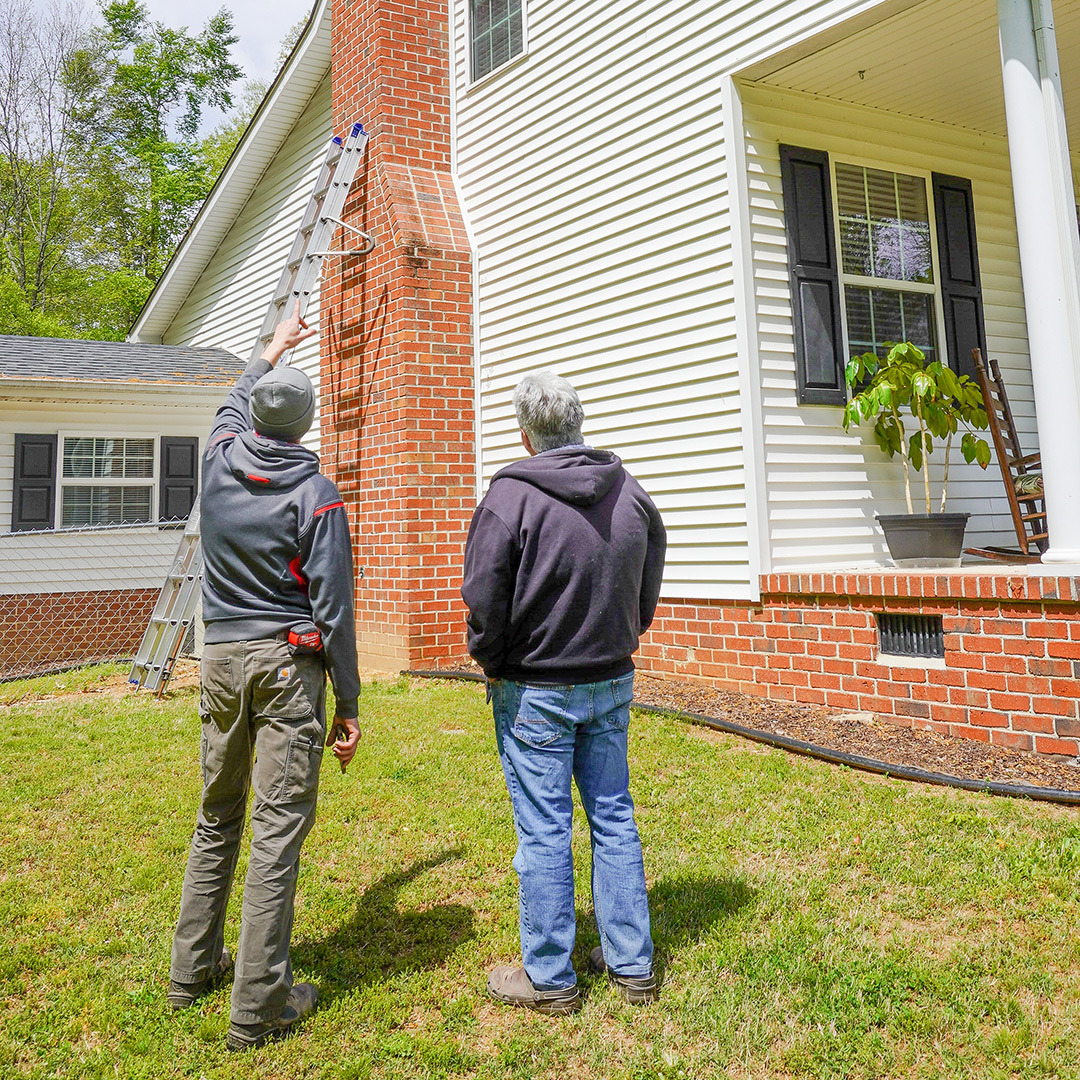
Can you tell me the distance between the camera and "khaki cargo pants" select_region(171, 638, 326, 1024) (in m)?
2.69

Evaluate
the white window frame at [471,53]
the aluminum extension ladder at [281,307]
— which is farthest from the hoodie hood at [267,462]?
the white window frame at [471,53]

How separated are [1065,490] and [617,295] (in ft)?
12.4

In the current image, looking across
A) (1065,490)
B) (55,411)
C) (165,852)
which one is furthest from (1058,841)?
(55,411)

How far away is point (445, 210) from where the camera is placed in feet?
30.2

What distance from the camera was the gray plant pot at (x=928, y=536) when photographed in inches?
243

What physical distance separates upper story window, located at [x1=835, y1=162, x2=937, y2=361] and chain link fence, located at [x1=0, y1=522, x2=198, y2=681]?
8194mm

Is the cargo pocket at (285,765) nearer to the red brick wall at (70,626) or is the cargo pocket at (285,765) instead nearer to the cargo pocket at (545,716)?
the cargo pocket at (545,716)

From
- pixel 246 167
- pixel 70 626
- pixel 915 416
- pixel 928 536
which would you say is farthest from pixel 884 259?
pixel 70 626

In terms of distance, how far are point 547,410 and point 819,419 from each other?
4216 millimetres

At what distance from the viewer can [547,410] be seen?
292cm

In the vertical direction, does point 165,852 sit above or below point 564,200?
below

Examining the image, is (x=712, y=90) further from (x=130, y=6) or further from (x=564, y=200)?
(x=130, y=6)

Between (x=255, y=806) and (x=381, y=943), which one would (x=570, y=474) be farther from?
(x=381, y=943)

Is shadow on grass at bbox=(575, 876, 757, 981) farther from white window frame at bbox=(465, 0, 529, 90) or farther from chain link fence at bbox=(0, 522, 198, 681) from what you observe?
chain link fence at bbox=(0, 522, 198, 681)
